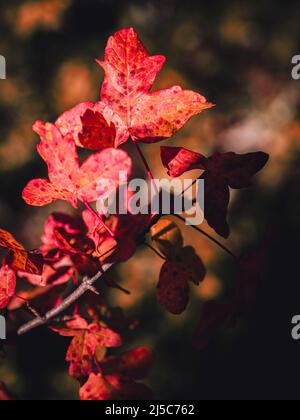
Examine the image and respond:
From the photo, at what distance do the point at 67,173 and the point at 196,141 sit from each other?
4.31 ft

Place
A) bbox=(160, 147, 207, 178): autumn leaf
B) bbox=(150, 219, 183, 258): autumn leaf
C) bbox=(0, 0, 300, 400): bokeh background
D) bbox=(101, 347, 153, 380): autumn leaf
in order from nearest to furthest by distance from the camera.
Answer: bbox=(160, 147, 207, 178): autumn leaf, bbox=(150, 219, 183, 258): autumn leaf, bbox=(101, 347, 153, 380): autumn leaf, bbox=(0, 0, 300, 400): bokeh background

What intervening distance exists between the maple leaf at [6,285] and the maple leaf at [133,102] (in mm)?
183

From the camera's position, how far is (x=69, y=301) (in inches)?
23.5

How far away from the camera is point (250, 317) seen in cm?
149

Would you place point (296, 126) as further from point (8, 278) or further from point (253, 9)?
point (8, 278)

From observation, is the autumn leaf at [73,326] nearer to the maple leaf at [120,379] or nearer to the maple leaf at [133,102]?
the maple leaf at [120,379]

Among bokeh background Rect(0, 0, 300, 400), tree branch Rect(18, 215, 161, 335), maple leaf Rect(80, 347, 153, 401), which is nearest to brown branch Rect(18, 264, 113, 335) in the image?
tree branch Rect(18, 215, 161, 335)

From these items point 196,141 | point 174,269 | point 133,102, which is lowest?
point 174,269

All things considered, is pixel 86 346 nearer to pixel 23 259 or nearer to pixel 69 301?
pixel 69 301

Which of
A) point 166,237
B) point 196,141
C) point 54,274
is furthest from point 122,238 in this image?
Result: point 196,141

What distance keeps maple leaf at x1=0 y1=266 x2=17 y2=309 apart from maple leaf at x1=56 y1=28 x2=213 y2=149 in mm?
183

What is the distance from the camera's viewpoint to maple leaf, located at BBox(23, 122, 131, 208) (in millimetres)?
506

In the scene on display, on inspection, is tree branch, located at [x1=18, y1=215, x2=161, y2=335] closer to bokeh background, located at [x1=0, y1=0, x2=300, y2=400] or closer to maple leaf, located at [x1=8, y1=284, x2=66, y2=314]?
maple leaf, located at [x1=8, y1=284, x2=66, y2=314]

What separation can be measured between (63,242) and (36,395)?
3.13 ft
